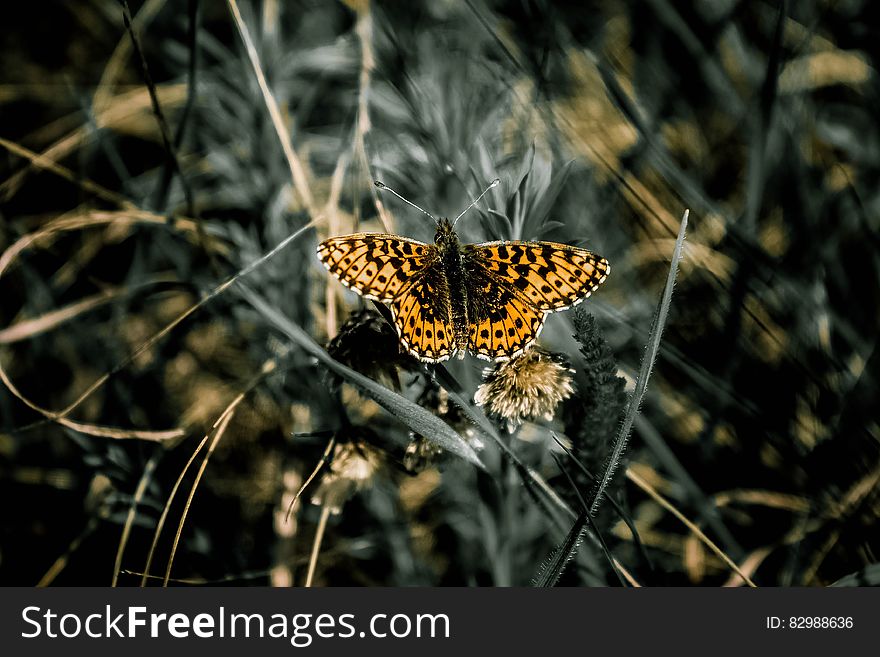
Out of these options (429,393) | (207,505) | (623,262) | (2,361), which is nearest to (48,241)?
(2,361)

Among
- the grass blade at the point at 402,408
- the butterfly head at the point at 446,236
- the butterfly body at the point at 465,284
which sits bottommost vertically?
the grass blade at the point at 402,408

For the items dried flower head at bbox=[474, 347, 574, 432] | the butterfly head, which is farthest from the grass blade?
the butterfly head

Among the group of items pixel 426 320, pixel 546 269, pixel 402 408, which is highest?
pixel 546 269

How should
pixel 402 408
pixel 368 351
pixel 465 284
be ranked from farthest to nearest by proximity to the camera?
pixel 465 284 < pixel 368 351 < pixel 402 408

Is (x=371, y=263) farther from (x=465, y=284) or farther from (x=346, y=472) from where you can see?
(x=346, y=472)

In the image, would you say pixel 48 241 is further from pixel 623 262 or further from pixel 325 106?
pixel 623 262

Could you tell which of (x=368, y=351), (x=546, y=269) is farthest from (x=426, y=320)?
(x=546, y=269)

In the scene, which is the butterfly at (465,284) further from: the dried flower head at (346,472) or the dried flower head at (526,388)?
the dried flower head at (346,472)

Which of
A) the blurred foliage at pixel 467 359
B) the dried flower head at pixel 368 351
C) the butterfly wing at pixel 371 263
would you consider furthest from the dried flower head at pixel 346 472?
the butterfly wing at pixel 371 263
